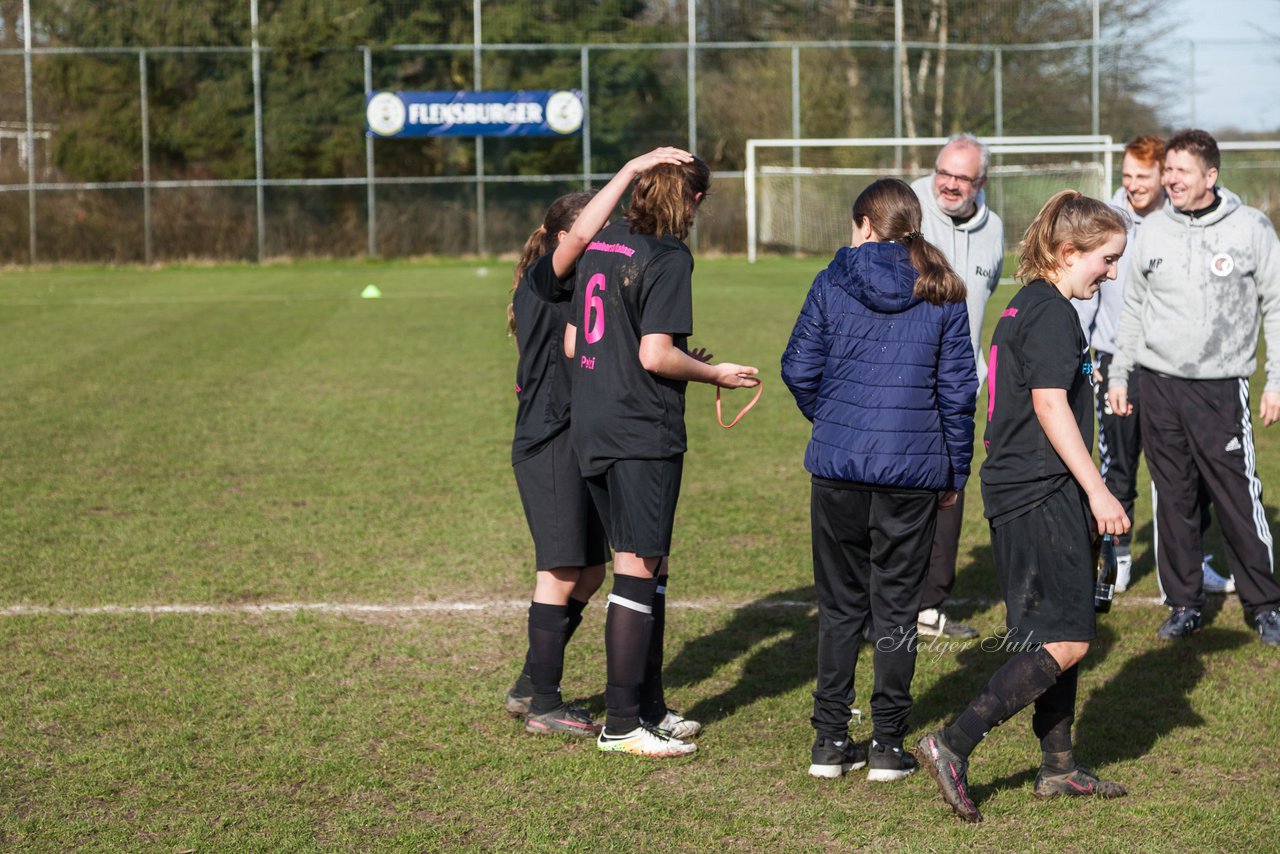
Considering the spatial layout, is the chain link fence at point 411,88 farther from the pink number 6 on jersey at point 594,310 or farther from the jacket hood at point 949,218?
the pink number 6 on jersey at point 594,310

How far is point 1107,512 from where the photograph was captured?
3666 millimetres

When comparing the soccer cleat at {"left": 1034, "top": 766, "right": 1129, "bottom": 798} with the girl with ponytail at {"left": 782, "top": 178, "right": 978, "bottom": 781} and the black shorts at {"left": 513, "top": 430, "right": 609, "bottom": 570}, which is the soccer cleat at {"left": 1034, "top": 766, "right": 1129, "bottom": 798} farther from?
the black shorts at {"left": 513, "top": 430, "right": 609, "bottom": 570}

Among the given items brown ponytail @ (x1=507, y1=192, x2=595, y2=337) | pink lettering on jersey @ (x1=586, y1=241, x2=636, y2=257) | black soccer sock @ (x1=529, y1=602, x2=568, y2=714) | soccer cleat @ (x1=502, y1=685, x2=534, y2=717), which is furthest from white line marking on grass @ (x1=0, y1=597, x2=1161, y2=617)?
pink lettering on jersey @ (x1=586, y1=241, x2=636, y2=257)

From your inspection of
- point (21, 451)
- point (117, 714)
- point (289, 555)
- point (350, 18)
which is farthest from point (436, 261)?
point (117, 714)

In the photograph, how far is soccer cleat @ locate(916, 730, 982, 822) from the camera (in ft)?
12.4

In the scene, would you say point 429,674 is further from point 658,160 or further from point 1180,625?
point 1180,625

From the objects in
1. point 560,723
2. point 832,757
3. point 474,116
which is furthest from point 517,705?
point 474,116

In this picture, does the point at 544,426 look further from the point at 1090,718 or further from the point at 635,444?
the point at 1090,718

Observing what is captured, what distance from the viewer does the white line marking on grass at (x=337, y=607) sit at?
5746mm

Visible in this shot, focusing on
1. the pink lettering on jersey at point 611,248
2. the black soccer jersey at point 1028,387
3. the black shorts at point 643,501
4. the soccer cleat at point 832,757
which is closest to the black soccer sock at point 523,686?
the black shorts at point 643,501

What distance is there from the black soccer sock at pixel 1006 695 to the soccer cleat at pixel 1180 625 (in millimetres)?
1949

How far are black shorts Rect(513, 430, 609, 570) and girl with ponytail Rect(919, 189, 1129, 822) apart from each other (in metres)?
1.26

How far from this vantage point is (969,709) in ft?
12.5

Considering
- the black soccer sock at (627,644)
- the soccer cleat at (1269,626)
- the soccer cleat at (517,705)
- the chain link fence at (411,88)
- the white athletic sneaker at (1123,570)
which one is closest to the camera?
the black soccer sock at (627,644)
